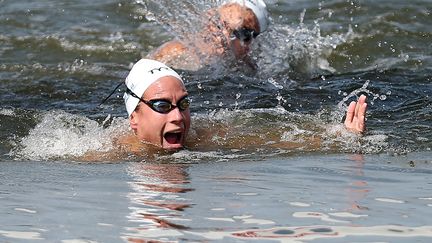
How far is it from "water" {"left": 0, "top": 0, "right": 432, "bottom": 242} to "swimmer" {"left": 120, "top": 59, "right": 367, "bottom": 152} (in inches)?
7.4

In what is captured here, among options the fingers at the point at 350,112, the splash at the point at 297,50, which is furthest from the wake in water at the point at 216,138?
the splash at the point at 297,50

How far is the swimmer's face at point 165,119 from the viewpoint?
9.34m

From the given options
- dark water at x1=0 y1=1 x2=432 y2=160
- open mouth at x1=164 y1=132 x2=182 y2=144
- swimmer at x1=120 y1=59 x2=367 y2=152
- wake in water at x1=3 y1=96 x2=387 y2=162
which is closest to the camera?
wake in water at x1=3 y1=96 x2=387 y2=162

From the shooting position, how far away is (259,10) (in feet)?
45.1

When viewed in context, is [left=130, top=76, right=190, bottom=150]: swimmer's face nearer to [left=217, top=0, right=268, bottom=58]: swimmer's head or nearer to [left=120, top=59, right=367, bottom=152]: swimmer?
[left=120, top=59, right=367, bottom=152]: swimmer

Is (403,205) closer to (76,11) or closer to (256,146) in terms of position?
(256,146)

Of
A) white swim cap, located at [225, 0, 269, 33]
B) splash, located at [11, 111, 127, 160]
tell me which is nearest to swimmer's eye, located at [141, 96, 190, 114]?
splash, located at [11, 111, 127, 160]

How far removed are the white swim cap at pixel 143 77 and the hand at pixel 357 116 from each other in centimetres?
146

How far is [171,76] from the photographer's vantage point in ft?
31.5

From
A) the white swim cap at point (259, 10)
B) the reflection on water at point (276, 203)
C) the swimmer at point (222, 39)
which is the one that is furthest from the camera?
the white swim cap at point (259, 10)

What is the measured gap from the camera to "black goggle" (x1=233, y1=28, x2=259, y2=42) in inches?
527

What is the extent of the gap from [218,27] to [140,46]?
2.71 meters

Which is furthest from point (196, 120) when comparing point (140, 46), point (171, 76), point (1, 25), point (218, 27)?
point (1, 25)

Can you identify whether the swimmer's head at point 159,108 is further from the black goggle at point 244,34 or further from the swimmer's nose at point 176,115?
the black goggle at point 244,34
